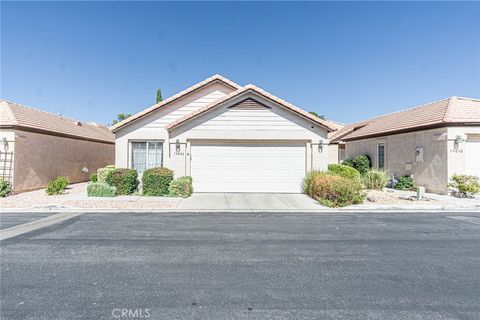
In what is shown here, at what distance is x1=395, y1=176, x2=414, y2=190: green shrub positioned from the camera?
531 inches

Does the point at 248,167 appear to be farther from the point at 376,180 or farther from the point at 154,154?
the point at 376,180

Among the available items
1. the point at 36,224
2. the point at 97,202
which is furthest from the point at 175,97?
the point at 36,224

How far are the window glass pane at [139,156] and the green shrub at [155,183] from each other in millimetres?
1933

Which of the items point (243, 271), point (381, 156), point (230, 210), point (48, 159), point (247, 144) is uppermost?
point (247, 144)

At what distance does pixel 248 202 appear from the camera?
1007cm

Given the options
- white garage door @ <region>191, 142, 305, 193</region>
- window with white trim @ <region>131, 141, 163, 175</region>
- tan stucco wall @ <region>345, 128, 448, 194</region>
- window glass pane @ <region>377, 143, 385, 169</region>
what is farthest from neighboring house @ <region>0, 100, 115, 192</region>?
tan stucco wall @ <region>345, 128, 448, 194</region>

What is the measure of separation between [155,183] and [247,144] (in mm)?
4813

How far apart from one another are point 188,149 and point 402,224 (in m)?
9.28

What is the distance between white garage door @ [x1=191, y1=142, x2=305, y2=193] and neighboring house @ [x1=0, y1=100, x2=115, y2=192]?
8.57 metres

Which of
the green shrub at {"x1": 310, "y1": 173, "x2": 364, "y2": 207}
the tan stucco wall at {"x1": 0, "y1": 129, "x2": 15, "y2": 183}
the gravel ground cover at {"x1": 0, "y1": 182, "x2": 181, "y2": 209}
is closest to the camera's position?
the gravel ground cover at {"x1": 0, "y1": 182, "x2": 181, "y2": 209}

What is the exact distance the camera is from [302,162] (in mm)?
12461

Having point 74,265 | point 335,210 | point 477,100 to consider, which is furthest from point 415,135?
point 74,265

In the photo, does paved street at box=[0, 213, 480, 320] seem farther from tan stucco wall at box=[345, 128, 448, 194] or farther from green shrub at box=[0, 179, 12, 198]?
green shrub at box=[0, 179, 12, 198]

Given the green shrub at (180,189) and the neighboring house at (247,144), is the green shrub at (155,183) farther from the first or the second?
the neighboring house at (247,144)
